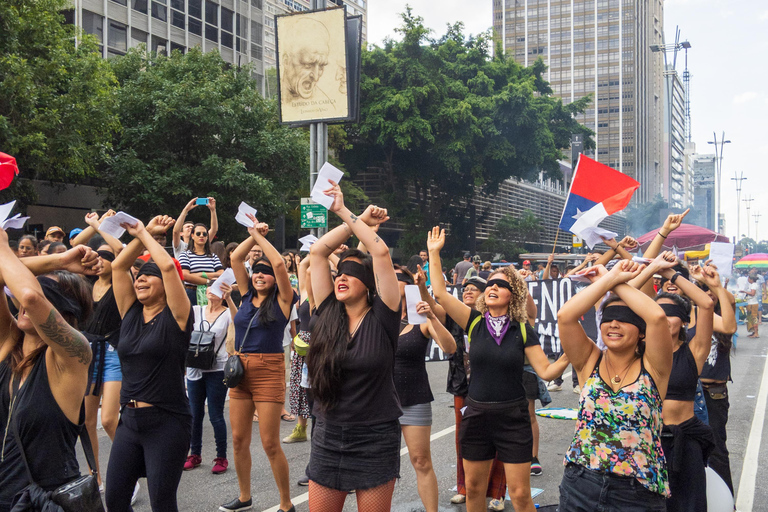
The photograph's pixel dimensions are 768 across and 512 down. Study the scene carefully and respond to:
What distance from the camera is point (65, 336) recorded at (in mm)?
2938

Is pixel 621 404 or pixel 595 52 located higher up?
pixel 595 52

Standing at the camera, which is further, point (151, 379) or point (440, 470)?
point (440, 470)

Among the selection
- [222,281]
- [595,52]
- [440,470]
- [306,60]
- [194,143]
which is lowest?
[440,470]

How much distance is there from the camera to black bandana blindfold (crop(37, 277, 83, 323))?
3.22 m

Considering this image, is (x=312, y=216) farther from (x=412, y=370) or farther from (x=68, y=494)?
(x=68, y=494)

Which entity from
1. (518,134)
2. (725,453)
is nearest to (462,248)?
(518,134)

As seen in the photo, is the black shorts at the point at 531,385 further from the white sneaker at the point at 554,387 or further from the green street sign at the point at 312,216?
the green street sign at the point at 312,216

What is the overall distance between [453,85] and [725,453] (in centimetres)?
2965

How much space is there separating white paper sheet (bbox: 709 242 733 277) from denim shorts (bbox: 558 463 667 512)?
2402mm

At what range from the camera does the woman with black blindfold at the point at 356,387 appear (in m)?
3.55

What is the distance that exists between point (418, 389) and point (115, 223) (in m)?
2.33

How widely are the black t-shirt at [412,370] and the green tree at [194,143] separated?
1897cm

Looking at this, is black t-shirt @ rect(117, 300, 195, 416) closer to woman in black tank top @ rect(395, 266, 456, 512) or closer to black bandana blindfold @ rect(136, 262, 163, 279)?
black bandana blindfold @ rect(136, 262, 163, 279)

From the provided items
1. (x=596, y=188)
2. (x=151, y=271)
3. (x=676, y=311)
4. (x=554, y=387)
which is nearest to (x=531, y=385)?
(x=676, y=311)
